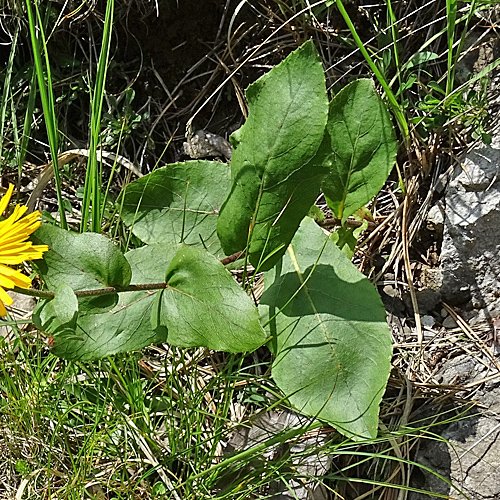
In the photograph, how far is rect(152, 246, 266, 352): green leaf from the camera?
1.09m

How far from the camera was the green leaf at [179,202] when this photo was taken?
56.6 inches

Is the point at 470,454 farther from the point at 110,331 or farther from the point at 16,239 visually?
the point at 16,239

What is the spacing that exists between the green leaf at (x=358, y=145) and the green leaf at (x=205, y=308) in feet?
1.25

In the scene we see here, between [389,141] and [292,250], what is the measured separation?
341mm

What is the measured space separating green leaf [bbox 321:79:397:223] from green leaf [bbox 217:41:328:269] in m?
0.15

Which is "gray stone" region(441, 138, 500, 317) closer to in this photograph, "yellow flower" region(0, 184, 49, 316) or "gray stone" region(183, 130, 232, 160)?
"gray stone" region(183, 130, 232, 160)

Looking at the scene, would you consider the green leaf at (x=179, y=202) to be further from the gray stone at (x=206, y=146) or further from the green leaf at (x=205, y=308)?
the gray stone at (x=206, y=146)

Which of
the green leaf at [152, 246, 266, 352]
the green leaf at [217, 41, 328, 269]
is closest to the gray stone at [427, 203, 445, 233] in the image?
the green leaf at [217, 41, 328, 269]

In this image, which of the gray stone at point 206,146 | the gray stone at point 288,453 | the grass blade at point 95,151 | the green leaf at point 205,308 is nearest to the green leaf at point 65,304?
the green leaf at point 205,308

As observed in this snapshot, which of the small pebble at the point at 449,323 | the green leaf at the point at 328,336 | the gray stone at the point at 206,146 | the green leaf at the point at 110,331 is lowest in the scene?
the small pebble at the point at 449,323

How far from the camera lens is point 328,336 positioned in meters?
1.30

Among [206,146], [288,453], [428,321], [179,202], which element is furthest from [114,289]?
[428,321]

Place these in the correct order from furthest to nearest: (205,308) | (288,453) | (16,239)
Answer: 1. (288,453)
2. (205,308)
3. (16,239)

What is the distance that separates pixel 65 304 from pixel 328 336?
58cm
